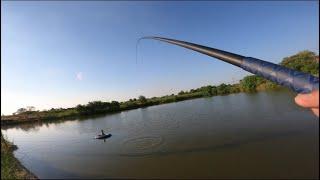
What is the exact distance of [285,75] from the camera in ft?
5.00

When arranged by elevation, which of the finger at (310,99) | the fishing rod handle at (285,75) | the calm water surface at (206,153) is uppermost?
the fishing rod handle at (285,75)

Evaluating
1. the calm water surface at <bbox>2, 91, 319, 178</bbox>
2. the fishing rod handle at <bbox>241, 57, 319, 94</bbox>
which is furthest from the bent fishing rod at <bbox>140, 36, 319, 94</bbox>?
the calm water surface at <bbox>2, 91, 319, 178</bbox>

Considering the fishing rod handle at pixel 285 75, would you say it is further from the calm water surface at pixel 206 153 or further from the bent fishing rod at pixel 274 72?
the calm water surface at pixel 206 153

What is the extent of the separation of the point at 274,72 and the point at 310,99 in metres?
0.25

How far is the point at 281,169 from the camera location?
11.5 m

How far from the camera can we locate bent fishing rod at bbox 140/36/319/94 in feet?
4.71

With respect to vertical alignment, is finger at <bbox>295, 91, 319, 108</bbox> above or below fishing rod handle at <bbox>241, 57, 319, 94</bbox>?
below

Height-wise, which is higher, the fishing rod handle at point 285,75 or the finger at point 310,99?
the fishing rod handle at point 285,75

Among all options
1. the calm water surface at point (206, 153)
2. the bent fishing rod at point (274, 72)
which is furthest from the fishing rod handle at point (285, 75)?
the calm water surface at point (206, 153)

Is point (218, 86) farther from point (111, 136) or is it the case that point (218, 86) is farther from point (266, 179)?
point (266, 179)

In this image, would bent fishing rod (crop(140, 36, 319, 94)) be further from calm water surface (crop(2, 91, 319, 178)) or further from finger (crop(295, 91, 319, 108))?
calm water surface (crop(2, 91, 319, 178))

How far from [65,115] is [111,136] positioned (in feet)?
133

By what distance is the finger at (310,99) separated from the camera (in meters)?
1.39

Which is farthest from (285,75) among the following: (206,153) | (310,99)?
(206,153)
